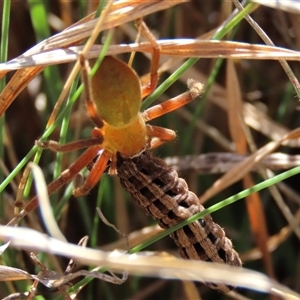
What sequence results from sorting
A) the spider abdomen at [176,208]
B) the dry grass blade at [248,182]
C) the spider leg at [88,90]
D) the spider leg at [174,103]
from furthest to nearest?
the dry grass blade at [248,182], the spider leg at [174,103], the spider abdomen at [176,208], the spider leg at [88,90]

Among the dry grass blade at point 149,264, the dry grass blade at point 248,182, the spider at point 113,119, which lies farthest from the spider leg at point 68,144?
the dry grass blade at point 248,182

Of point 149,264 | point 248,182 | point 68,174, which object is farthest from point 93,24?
point 248,182

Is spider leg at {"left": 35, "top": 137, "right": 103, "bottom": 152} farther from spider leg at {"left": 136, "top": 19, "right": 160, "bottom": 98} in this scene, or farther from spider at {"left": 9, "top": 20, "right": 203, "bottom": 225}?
spider leg at {"left": 136, "top": 19, "right": 160, "bottom": 98}

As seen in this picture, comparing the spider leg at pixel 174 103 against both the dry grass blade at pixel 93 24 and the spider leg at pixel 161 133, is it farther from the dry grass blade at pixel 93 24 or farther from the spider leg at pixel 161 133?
the dry grass blade at pixel 93 24

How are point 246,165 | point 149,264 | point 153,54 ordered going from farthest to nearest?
point 246,165 < point 153,54 < point 149,264

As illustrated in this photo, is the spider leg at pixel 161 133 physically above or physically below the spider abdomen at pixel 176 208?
above

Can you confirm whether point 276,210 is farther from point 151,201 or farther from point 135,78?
point 135,78

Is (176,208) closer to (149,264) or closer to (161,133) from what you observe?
(161,133)
